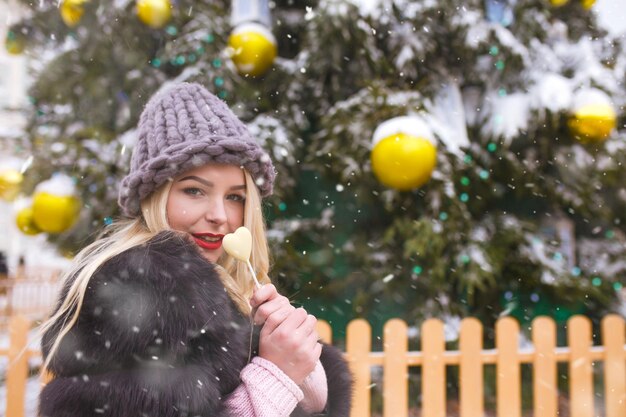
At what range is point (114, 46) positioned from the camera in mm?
3453

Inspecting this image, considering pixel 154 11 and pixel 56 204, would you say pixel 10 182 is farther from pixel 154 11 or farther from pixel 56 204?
pixel 154 11

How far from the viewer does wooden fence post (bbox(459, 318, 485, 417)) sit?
120 inches

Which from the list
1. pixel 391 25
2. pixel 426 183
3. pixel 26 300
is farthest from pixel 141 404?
pixel 26 300

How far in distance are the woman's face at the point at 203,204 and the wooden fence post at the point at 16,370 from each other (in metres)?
2.19

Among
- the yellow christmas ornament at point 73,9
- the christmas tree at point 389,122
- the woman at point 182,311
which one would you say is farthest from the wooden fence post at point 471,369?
the yellow christmas ornament at point 73,9

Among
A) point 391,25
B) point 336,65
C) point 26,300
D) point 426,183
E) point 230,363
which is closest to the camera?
point 230,363

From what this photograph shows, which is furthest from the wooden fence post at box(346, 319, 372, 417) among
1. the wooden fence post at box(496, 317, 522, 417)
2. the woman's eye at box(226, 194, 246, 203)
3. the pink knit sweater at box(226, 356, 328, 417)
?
the pink knit sweater at box(226, 356, 328, 417)

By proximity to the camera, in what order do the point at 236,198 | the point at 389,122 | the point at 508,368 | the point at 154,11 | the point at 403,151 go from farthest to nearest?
the point at 154,11, the point at 508,368, the point at 389,122, the point at 403,151, the point at 236,198

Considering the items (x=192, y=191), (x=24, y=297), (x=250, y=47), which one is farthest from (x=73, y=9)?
(x=24, y=297)

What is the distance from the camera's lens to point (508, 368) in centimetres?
311

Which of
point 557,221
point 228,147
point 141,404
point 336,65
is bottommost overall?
point 141,404

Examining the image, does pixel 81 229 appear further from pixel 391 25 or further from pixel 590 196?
pixel 590 196

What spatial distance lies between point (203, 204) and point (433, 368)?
7.18 ft

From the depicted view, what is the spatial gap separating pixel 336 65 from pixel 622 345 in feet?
9.16
